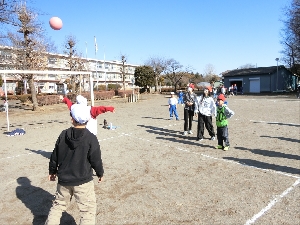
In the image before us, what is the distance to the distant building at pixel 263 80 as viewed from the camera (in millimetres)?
37531

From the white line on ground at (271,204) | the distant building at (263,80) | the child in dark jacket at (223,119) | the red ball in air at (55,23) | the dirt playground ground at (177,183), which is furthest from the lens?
the distant building at (263,80)

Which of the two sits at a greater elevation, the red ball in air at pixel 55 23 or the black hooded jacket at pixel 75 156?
the red ball in air at pixel 55 23

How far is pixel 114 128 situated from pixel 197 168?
583cm

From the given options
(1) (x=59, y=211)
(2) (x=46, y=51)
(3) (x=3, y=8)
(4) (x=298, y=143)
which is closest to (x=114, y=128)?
(4) (x=298, y=143)

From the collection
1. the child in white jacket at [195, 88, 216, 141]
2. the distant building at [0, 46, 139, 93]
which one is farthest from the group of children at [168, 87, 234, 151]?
the distant building at [0, 46, 139, 93]

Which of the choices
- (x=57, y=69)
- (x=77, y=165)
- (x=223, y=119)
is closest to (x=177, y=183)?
(x=77, y=165)

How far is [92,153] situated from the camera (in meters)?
2.59

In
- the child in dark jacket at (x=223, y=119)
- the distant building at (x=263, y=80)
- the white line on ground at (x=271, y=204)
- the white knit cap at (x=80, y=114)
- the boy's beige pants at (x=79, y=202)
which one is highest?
the distant building at (x=263, y=80)

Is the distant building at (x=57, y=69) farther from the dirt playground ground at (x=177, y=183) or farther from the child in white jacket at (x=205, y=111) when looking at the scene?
the child in white jacket at (x=205, y=111)

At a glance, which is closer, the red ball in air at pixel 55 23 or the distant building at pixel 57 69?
the red ball in air at pixel 55 23

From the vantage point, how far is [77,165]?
8.41ft

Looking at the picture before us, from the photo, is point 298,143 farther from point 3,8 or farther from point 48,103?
point 48,103

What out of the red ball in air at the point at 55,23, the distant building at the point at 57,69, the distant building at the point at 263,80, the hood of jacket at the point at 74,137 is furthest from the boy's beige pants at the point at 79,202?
the distant building at the point at 263,80

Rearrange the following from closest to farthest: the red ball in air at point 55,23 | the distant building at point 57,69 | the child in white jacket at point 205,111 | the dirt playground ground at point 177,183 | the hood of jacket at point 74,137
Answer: the hood of jacket at point 74,137 < the dirt playground ground at point 177,183 < the child in white jacket at point 205,111 < the red ball in air at point 55,23 < the distant building at point 57,69
